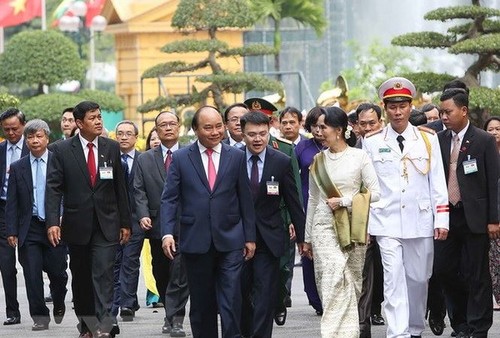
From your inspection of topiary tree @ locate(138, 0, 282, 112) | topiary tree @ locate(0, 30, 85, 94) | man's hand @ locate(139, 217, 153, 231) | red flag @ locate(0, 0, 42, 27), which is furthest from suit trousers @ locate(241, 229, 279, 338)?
red flag @ locate(0, 0, 42, 27)

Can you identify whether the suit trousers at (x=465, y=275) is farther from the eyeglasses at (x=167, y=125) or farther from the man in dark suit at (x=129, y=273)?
the man in dark suit at (x=129, y=273)

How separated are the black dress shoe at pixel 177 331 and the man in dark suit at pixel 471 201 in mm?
2418

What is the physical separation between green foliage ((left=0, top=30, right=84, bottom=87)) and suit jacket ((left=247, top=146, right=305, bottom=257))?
21045 mm

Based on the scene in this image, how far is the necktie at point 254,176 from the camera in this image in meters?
13.0

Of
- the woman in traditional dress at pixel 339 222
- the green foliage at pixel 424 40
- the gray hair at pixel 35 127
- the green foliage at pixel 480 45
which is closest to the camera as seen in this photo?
the woman in traditional dress at pixel 339 222

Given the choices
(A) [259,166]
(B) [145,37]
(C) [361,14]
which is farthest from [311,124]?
(C) [361,14]


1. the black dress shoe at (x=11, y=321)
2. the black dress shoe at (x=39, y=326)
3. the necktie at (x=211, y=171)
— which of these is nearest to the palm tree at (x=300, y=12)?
the black dress shoe at (x=11, y=321)

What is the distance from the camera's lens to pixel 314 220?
1273cm

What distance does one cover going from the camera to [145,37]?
41.0m

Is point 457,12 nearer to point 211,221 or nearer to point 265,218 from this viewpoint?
point 265,218

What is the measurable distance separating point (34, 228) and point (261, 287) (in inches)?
133

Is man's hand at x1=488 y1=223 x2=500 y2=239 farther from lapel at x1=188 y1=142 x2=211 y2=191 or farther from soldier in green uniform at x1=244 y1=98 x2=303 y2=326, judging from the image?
lapel at x1=188 y1=142 x2=211 y2=191

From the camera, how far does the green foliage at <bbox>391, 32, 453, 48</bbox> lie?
2266cm

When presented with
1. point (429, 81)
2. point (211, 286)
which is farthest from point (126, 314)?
point (429, 81)
